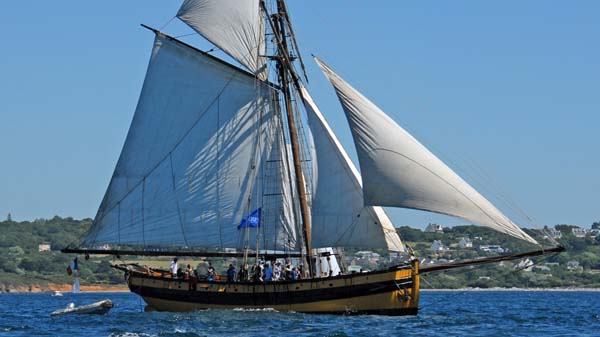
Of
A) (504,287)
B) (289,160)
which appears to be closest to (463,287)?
(504,287)

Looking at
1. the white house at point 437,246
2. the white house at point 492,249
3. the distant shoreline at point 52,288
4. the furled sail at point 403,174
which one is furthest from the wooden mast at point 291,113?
the white house at point 492,249

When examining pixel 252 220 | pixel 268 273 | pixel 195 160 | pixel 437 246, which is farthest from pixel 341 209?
pixel 437 246

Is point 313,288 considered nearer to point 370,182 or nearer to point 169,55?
point 370,182

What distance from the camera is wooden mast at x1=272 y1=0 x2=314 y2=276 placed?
226ft

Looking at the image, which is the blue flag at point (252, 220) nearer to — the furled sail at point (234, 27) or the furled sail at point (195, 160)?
the furled sail at point (195, 160)

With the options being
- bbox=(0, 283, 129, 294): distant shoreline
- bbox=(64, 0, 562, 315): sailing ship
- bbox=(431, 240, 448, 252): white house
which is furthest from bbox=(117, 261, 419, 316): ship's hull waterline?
bbox=(431, 240, 448, 252): white house

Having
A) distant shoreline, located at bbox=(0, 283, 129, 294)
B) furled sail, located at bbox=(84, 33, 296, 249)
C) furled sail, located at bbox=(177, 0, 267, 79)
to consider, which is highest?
furled sail, located at bbox=(177, 0, 267, 79)

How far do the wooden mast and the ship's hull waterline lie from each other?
2674 millimetres

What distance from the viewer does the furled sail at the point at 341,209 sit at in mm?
64125

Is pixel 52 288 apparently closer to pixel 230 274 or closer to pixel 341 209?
pixel 230 274

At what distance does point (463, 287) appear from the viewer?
188 meters

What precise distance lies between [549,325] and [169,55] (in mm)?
24160

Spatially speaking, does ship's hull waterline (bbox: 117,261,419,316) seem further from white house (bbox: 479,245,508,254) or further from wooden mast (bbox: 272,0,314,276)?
white house (bbox: 479,245,508,254)

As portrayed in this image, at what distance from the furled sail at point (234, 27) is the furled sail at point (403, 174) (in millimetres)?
9336
